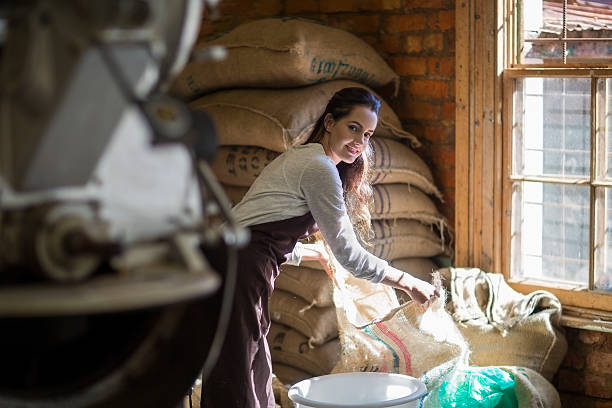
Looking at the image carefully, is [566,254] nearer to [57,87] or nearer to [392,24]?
[392,24]

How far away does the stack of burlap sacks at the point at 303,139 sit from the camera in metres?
3.29

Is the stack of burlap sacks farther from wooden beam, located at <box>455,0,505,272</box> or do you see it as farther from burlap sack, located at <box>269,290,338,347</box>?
wooden beam, located at <box>455,0,505,272</box>

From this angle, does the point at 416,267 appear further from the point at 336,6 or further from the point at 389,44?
the point at 336,6

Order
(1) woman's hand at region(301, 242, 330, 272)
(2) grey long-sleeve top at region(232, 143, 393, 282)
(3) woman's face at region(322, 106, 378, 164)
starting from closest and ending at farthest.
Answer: (2) grey long-sleeve top at region(232, 143, 393, 282) → (3) woman's face at region(322, 106, 378, 164) → (1) woman's hand at region(301, 242, 330, 272)

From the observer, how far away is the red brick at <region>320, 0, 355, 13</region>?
12.3 feet

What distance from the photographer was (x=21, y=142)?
1058 mm

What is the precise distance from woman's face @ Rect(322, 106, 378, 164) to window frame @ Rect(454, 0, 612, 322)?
91cm

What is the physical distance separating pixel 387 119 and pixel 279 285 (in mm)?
766

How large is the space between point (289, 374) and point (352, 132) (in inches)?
47.6

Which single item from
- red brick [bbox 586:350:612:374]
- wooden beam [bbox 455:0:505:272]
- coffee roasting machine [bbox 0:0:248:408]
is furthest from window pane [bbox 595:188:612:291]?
coffee roasting machine [bbox 0:0:248:408]

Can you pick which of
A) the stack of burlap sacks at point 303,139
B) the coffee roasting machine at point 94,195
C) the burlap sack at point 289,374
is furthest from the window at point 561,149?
the coffee roasting machine at point 94,195

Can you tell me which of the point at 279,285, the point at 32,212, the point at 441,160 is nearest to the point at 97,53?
the point at 32,212

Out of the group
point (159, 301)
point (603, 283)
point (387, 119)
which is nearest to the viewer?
point (159, 301)

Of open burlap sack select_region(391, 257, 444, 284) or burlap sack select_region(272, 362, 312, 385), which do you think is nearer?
burlap sack select_region(272, 362, 312, 385)
